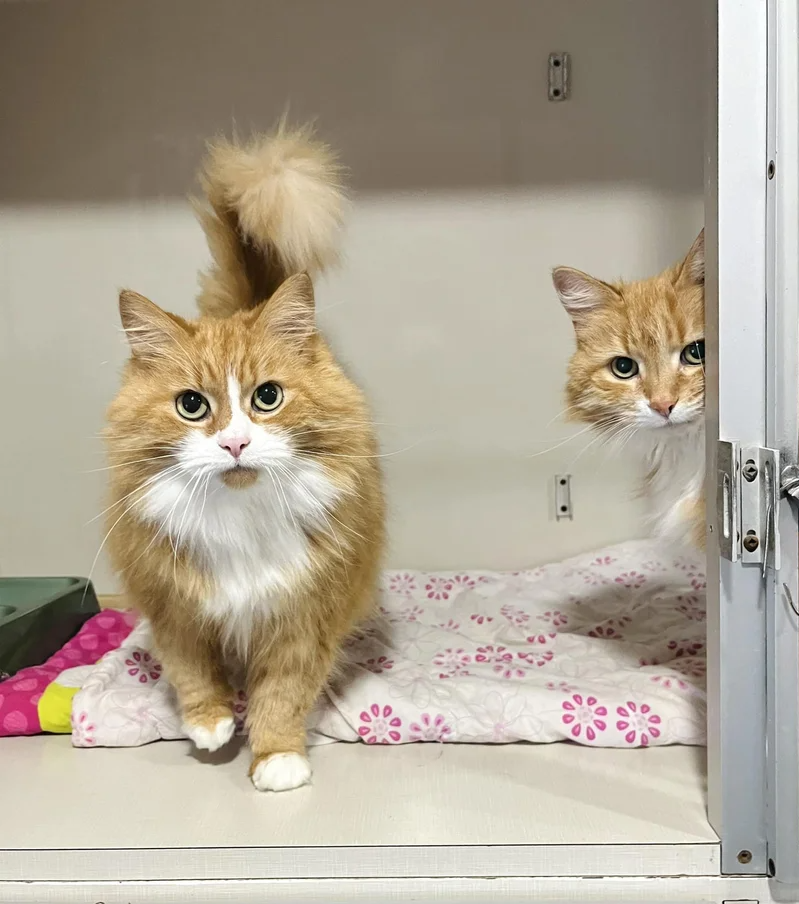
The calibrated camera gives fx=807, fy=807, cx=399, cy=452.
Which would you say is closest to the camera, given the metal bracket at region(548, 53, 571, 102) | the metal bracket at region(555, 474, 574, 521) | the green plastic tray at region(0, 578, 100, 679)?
the green plastic tray at region(0, 578, 100, 679)

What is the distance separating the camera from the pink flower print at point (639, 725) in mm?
1132

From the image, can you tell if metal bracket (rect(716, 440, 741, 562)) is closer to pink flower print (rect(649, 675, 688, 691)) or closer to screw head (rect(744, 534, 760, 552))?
screw head (rect(744, 534, 760, 552))

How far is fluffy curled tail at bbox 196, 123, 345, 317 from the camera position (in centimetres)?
121

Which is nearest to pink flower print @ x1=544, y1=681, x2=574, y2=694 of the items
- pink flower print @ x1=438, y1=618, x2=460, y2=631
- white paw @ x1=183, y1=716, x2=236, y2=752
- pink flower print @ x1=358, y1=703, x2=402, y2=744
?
pink flower print @ x1=358, y1=703, x2=402, y2=744

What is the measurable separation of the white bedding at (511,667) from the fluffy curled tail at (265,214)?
626mm

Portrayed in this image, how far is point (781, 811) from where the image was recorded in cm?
89

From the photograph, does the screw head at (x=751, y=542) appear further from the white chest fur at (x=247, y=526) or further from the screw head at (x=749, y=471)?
the white chest fur at (x=247, y=526)

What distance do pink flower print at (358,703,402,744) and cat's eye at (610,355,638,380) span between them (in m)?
0.61

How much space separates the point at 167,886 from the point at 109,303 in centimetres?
114

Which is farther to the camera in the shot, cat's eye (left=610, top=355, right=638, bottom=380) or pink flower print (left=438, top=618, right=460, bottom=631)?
pink flower print (left=438, top=618, right=460, bottom=631)

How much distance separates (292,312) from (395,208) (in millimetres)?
737

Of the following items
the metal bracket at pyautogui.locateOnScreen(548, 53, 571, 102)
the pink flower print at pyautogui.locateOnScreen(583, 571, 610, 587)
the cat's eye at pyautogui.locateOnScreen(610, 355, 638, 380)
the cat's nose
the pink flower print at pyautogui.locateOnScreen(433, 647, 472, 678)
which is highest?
the metal bracket at pyautogui.locateOnScreen(548, 53, 571, 102)

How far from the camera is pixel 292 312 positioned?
3.56 feet

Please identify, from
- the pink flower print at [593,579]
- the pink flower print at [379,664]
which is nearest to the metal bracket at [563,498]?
the pink flower print at [593,579]
